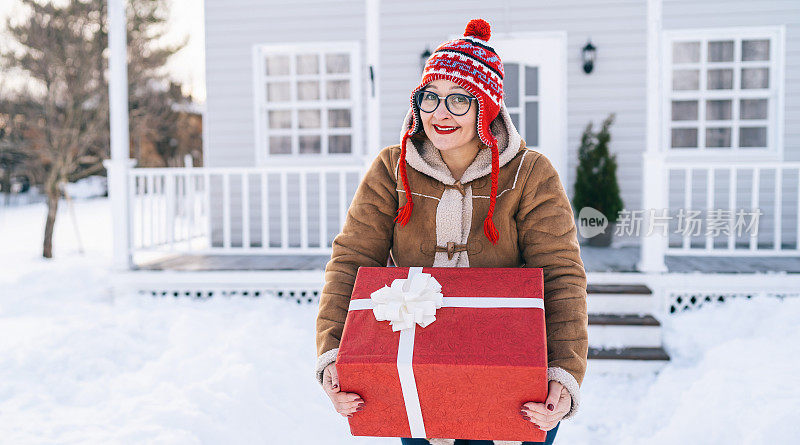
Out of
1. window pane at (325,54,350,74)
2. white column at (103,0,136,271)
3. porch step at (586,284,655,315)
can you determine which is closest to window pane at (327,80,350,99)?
window pane at (325,54,350,74)

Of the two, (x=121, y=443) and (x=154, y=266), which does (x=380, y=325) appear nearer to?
(x=121, y=443)

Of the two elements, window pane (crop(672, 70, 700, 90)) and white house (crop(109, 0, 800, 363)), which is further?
window pane (crop(672, 70, 700, 90))

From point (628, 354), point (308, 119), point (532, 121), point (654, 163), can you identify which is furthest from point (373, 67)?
point (628, 354)

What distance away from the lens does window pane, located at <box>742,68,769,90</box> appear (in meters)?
6.03

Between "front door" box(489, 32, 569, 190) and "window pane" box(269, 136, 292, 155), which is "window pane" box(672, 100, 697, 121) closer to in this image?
"front door" box(489, 32, 569, 190)

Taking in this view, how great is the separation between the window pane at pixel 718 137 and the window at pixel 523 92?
5.74ft

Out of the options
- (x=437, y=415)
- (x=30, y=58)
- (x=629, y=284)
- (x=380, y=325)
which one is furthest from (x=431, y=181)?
(x=30, y=58)

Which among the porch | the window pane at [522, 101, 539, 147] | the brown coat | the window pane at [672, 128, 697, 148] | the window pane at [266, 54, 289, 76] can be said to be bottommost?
the porch

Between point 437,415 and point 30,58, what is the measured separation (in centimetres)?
873

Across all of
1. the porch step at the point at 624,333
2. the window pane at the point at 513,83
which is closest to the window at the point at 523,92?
the window pane at the point at 513,83

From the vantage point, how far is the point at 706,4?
6.01 meters

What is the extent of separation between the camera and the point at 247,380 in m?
3.24

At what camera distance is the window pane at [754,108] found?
6.07m

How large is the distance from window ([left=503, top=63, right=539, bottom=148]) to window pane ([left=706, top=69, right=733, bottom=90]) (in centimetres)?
174
